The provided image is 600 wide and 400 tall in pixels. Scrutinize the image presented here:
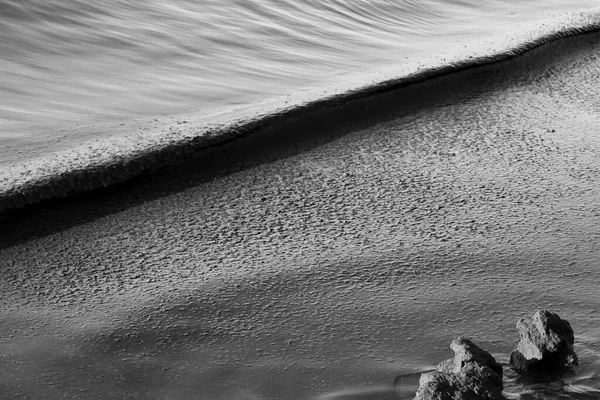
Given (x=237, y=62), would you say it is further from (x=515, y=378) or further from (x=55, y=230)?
(x=515, y=378)

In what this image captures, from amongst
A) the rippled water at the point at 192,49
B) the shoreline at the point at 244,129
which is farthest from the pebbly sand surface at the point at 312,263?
the rippled water at the point at 192,49

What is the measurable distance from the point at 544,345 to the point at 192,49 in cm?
449

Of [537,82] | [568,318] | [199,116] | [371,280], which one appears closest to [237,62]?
[199,116]

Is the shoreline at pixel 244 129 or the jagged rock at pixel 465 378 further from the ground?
the shoreline at pixel 244 129

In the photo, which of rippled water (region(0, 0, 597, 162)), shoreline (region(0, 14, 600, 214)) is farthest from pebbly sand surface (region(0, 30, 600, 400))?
rippled water (region(0, 0, 597, 162))

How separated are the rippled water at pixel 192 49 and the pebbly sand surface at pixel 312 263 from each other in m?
0.84

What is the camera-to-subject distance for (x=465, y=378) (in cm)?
228

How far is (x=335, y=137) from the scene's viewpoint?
4734 mm

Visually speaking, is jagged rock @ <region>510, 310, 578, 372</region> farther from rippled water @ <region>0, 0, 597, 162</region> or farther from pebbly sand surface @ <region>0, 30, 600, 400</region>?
rippled water @ <region>0, 0, 597, 162</region>

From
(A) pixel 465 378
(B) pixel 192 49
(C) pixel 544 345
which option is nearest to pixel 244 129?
(B) pixel 192 49

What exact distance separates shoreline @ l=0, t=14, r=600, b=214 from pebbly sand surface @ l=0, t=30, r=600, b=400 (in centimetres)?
6

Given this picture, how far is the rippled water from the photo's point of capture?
521 cm

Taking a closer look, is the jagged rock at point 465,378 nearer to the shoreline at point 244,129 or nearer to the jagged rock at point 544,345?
the jagged rock at point 544,345

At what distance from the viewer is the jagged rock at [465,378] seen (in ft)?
7.25
